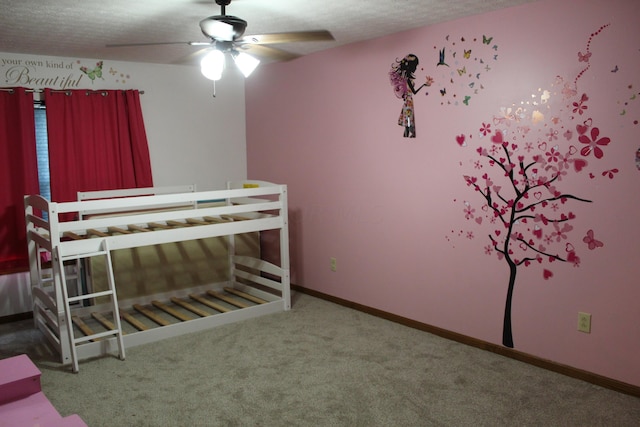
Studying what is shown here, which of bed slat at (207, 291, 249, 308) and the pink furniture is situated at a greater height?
the pink furniture

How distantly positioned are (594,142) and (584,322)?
3.23 feet

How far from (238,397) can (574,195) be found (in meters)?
2.13

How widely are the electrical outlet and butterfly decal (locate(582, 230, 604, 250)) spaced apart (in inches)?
14.9

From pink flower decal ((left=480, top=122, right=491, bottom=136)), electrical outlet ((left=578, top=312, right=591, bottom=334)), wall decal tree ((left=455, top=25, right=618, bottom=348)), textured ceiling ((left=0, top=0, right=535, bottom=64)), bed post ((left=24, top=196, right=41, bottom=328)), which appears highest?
textured ceiling ((left=0, top=0, right=535, bottom=64))

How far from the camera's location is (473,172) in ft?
11.3

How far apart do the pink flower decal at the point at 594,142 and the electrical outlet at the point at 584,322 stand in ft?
2.85

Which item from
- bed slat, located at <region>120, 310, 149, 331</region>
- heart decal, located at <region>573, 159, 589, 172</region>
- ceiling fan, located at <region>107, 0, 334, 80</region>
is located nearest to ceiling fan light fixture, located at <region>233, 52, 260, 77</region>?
ceiling fan, located at <region>107, 0, 334, 80</region>

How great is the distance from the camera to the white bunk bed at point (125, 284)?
11.0ft

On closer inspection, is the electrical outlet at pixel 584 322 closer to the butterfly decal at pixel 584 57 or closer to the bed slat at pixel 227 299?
the butterfly decal at pixel 584 57

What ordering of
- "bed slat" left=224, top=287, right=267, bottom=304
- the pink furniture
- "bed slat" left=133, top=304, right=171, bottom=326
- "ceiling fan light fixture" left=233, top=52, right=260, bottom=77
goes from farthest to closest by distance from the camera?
1. "bed slat" left=224, top=287, right=267, bottom=304
2. "bed slat" left=133, top=304, right=171, bottom=326
3. "ceiling fan light fixture" left=233, top=52, right=260, bottom=77
4. the pink furniture

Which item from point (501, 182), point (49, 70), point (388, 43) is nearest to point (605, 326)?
point (501, 182)

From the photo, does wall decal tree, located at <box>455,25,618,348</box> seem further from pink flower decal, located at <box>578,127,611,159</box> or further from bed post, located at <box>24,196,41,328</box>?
bed post, located at <box>24,196,41,328</box>

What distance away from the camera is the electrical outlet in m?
2.96

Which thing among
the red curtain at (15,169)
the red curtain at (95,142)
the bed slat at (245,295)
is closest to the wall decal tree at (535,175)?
the bed slat at (245,295)
